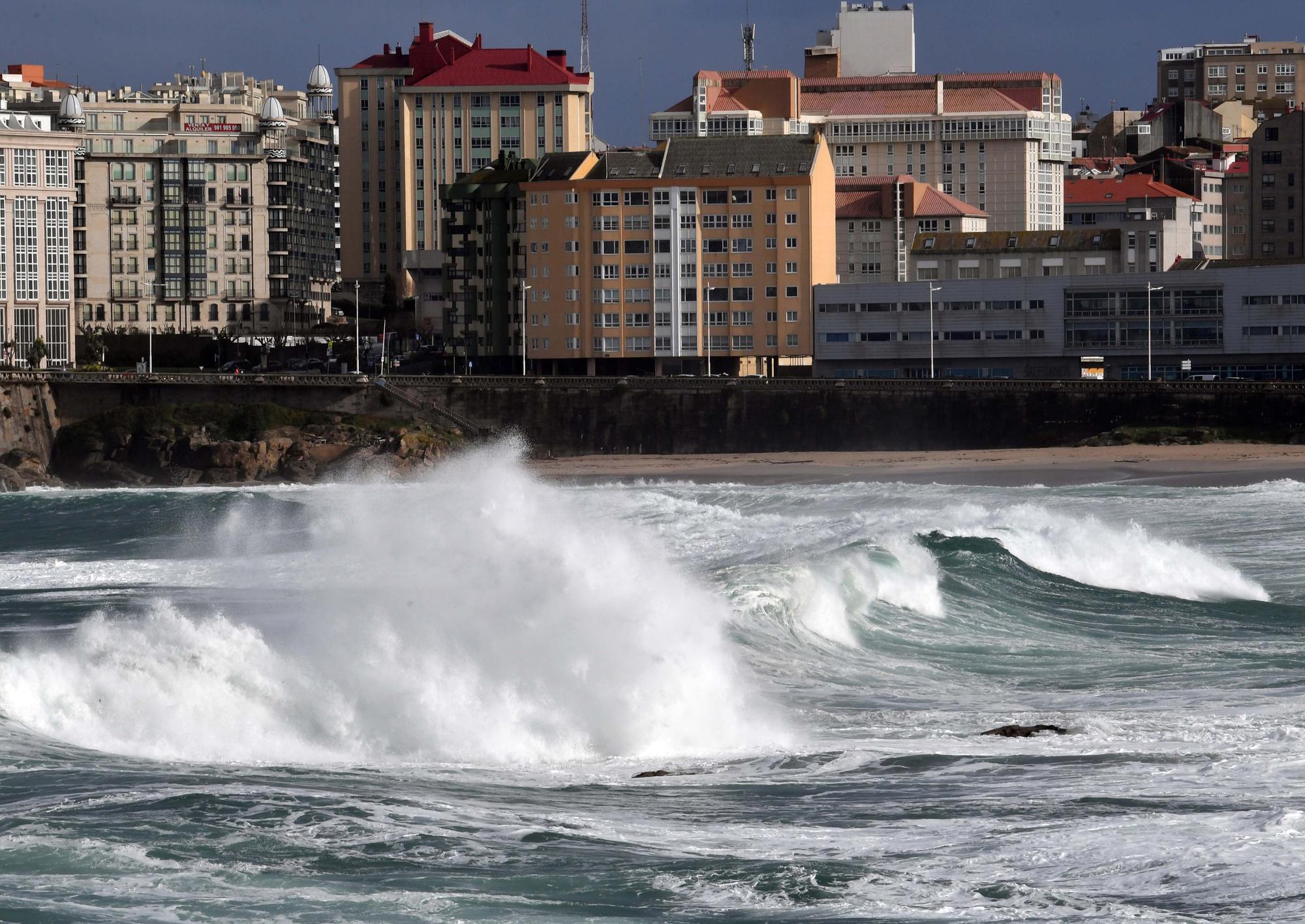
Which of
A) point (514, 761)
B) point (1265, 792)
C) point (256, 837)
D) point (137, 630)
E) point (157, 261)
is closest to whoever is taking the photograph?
point (256, 837)

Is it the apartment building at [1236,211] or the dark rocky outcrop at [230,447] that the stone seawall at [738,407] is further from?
the apartment building at [1236,211]

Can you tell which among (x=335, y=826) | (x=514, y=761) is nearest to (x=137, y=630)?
(x=514, y=761)

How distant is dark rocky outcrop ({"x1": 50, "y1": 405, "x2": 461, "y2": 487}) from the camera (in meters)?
82.8

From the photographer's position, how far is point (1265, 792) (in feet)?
62.2

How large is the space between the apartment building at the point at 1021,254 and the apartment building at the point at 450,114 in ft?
103

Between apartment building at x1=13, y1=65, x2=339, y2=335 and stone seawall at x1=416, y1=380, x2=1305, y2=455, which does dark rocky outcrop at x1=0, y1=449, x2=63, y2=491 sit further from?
apartment building at x1=13, y1=65, x2=339, y2=335

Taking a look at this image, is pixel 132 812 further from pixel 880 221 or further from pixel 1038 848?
pixel 880 221

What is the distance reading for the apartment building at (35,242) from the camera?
100625mm

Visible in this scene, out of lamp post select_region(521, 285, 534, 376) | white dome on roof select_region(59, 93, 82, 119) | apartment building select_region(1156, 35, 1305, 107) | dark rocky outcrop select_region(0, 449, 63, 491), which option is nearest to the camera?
dark rocky outcrop select_region(0, 449, 63, 491)

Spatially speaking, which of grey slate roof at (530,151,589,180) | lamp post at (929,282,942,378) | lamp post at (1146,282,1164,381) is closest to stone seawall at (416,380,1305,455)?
lamp post at (1146,282,1164,381)

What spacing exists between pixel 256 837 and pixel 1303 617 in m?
21.0

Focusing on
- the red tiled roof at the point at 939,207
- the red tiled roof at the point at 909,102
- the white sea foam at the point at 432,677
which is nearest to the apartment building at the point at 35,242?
the red tiled roof at the point at 939,207

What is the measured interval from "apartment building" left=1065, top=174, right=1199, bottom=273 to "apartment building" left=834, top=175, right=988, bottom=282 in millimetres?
7904

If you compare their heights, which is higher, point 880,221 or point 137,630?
point 880,221
